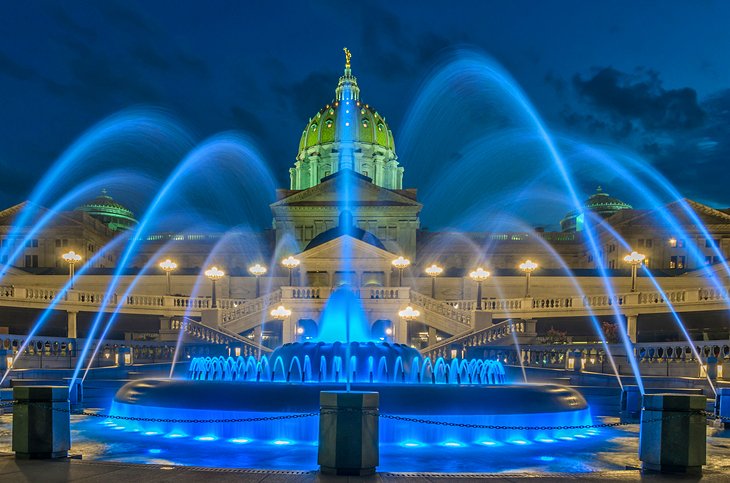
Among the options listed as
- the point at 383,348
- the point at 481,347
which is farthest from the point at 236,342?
the point at 383,348

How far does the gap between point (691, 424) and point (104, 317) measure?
5027 centimetres

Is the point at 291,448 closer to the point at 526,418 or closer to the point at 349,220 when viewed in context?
the point at 526,418

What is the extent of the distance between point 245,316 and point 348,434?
4169 centimetres

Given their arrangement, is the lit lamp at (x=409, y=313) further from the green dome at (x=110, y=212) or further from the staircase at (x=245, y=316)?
the green dome at (x=110, y=212)

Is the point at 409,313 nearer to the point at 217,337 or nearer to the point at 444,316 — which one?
the point at 444,316

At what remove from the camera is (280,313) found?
52781 millimetres

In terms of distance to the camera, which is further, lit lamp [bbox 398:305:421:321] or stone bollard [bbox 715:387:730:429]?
lit lamp [bbox 398:305:421:321]

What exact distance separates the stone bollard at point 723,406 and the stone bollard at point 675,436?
295 inches

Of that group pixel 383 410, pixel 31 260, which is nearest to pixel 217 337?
pixel 383 410

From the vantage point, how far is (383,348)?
22.6 meters

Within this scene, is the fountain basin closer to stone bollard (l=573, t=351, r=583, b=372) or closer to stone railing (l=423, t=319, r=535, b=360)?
stone bollard (l=573, t=351, r=583, b=372)

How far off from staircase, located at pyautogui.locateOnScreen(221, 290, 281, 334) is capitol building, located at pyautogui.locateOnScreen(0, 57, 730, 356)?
0.09 m

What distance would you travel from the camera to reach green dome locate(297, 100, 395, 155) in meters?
135

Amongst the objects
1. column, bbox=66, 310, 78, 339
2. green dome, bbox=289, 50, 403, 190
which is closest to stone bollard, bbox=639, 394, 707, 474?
column, bbox=66, 310, 78, 339
